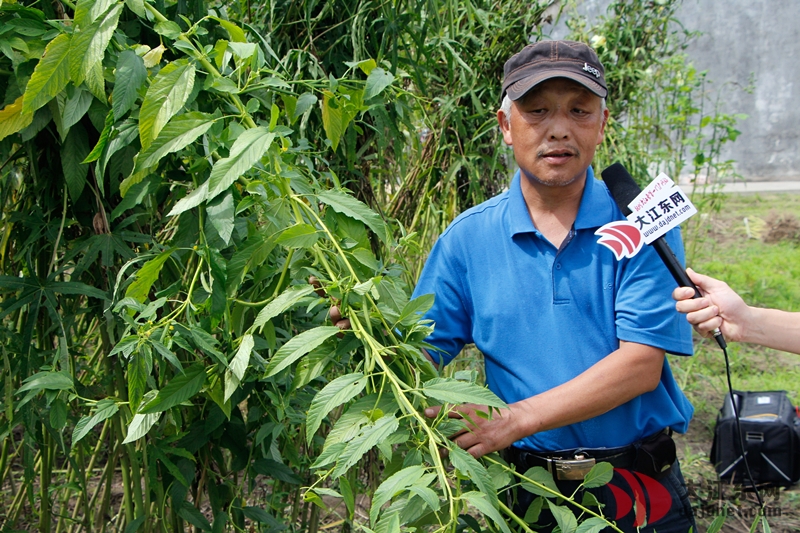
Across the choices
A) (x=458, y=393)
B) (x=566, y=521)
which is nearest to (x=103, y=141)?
(x=458, y=393)

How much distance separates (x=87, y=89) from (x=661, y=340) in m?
1.13

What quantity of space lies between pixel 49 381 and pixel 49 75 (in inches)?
19.3

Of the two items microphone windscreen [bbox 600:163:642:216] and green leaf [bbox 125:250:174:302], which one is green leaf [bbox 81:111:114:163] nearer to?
green leaf [bbox 125:250:174:302]

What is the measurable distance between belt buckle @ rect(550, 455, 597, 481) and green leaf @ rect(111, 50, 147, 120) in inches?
43.0

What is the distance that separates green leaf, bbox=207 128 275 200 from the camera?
1.07 metres

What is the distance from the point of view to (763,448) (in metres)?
3.21

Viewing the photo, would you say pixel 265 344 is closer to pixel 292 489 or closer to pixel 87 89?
pixel 87 89

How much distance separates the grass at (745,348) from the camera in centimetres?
325

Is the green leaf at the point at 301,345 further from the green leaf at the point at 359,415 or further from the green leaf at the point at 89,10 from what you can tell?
the green leaf at the point at 89,10

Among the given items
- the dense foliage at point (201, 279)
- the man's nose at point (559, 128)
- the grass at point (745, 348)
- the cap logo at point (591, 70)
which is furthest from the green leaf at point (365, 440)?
the grass at point (745, 348)

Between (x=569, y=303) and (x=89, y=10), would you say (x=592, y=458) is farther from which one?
(x=89, y=10)

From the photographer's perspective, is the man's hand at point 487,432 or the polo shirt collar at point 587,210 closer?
the man's hand at point 487,432

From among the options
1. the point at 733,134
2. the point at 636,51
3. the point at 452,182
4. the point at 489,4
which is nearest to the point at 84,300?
the point at 452,182

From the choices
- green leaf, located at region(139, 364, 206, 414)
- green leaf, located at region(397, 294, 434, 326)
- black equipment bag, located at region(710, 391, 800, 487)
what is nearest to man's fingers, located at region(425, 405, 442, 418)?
Answer: green leaf, located at region(397, 294, 434, 326)
